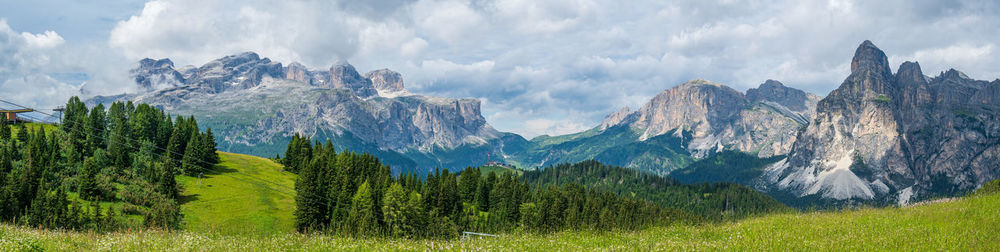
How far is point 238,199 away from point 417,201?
38.5 meters

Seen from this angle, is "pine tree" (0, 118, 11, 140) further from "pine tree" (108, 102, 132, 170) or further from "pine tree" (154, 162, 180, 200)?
"pine tree" (154, 162, 180, 200)

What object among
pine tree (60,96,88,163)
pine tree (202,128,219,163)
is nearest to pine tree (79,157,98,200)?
pine tree (60,96,88,163)

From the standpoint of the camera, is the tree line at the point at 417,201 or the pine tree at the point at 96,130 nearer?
the tree line at the point at 417,201

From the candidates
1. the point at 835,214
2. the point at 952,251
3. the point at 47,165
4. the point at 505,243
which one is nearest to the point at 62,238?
the point at 505,243

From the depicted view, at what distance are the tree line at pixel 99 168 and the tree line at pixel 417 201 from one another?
82.5 feet

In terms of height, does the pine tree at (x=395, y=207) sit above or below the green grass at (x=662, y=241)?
below

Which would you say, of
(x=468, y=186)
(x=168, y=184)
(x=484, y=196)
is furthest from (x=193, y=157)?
(x=484, y=196)

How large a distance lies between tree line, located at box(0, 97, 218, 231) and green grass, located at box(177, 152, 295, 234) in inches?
147

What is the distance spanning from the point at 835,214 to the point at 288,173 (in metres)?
159

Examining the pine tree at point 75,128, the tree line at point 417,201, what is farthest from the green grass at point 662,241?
the pine tree at point 75,128

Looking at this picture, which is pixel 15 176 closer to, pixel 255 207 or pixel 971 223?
pixel 255 207

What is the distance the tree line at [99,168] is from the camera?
84.3 m

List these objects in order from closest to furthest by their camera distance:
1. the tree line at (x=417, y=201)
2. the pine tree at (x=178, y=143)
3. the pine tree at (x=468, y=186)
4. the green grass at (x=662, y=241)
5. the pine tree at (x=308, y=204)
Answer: the green grass at (x=662, y=241)
the pine tree at (x=308, y=204)
the tree line at (x=417, y=201)
the pine tree at (x=178, y=143)
the pine tree at (x=468, y=186)

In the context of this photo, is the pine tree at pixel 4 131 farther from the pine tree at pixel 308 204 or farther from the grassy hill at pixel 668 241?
the grassy hill at pixel 668 241
